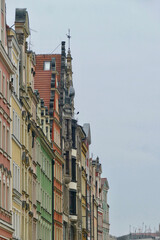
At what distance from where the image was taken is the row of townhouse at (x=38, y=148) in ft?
150

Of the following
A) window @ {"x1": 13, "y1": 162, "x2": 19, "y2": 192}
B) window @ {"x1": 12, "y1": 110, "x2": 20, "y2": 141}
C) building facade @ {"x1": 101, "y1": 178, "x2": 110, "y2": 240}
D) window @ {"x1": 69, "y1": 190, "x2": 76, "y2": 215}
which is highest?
building facade @ {"x1": 101, "y1": 178, "x2": 110, "y2": 240}

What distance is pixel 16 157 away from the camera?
5147 centimetres

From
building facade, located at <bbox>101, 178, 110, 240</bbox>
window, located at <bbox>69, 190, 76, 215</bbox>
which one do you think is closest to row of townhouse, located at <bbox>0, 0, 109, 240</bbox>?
window, located at <bbox>69, 190, 76, 215</bbox>

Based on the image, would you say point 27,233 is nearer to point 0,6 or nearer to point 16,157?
point 16,157

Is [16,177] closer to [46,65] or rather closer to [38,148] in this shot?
[38,148]

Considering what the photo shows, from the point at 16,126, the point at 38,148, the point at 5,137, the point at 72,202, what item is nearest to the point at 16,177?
the point at 16,126

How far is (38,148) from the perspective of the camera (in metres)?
66.2

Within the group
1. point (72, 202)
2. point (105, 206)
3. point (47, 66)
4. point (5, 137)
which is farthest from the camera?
point (105, 206)

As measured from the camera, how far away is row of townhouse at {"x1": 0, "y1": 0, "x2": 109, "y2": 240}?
45.8 meters

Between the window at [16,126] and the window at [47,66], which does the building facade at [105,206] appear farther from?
the window at [16,126]

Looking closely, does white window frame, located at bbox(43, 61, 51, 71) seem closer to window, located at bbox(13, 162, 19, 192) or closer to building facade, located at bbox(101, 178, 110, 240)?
window, located at bbox(13, 162, 19, 192)

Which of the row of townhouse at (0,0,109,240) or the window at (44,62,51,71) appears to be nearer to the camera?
the row of townhouse at (0,0,109,240)

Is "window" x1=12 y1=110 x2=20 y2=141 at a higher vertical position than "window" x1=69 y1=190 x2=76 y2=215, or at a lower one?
lower

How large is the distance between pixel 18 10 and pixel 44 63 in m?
30.2
